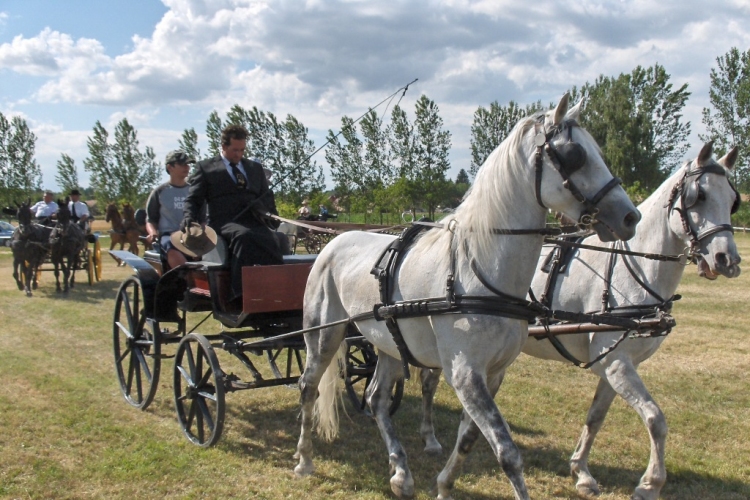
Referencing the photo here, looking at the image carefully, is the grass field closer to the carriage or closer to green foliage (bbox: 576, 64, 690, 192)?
the carriage

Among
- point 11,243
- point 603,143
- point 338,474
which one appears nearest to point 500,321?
point 338,474

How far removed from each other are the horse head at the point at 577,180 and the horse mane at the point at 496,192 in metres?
0.10

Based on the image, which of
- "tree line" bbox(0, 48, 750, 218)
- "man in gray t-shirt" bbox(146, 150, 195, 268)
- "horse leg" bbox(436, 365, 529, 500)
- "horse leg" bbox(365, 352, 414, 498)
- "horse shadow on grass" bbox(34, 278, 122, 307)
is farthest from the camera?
"tree line" bbox(0, 48, 750, 218)

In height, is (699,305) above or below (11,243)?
below

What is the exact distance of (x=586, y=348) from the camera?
413cm

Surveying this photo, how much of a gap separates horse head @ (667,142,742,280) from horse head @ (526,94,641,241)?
1241 millimetres

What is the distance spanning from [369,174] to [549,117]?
110 ft

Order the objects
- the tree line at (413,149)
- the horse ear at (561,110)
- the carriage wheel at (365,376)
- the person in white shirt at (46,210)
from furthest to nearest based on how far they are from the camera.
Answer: the tree line at (413,149), the person in white shirt at (46,210), the carriage wheel at (365,376), the horse ear at (561,110)

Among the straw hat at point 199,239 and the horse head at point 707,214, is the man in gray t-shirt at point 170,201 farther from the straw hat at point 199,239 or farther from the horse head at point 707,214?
the horse head at point 707,214

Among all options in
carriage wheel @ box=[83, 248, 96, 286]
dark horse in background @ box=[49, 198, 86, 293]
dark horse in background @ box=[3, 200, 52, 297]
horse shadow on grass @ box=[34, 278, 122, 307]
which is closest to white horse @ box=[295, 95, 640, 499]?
horse shadow on grass @ box=[34, 278, 122, 307]

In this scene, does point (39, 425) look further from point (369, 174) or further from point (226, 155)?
point (369, 174)

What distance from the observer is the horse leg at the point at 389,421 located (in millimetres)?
3881

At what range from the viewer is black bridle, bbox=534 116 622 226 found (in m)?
2.78

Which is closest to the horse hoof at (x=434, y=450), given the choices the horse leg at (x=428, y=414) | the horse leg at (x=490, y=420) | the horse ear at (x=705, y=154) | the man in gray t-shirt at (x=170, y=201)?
the horse leg at (x=428, y=414)
